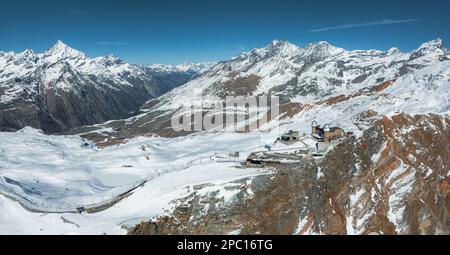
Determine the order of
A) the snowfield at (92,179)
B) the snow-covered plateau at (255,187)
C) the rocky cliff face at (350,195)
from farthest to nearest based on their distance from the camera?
1. the rocky cliff face at (350,195)
2. the snow-covered plateau at (255,187)
3. the snowfield at (92,179)

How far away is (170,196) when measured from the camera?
56938mm

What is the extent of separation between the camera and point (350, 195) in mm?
63469

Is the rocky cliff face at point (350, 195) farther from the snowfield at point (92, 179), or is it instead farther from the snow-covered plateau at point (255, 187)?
the snowfield at point (92, 179)

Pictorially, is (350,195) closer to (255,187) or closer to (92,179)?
(255,187)

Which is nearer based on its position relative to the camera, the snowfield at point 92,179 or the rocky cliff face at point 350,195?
the snowfield at point 92,179

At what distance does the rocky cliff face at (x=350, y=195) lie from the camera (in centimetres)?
5378

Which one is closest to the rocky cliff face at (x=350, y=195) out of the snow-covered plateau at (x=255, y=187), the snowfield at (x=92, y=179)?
the snow-covered plateau at (x=255, y=187)

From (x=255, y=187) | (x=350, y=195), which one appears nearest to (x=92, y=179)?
(x=255, y=187)

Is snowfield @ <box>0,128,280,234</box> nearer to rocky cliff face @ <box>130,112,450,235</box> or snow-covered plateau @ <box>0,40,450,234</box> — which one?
snow-covered plateau @ <box>0,40,450,234</box>

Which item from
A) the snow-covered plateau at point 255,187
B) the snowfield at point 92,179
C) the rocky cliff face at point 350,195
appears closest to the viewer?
the snowfield at point 92,179

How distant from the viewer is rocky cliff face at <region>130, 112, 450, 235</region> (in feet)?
176

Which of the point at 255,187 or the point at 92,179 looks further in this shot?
the point at 92,179
